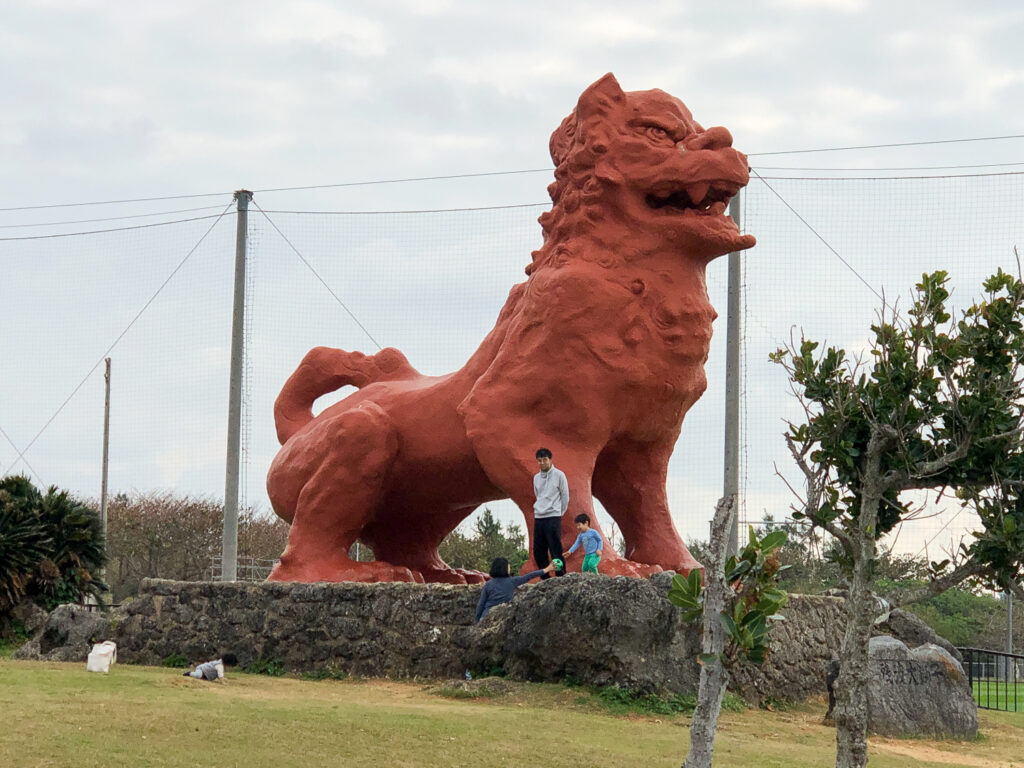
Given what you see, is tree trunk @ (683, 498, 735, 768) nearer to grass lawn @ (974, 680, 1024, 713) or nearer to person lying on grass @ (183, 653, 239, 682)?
person lying on grass @ (183, 653, 239, 682)

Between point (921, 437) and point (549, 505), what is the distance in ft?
8.48

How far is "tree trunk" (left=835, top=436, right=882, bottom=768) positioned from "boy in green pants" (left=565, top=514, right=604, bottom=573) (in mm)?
2199

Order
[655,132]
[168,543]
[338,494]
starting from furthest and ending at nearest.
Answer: [168,543]
[338,494]
[655,132]

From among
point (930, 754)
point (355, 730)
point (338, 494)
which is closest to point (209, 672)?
point (338, 494)

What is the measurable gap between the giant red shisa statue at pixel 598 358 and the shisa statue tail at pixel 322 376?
102cm

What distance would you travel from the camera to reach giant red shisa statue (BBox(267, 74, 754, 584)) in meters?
8.21

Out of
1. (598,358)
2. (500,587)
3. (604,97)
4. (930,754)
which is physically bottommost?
(930,754)

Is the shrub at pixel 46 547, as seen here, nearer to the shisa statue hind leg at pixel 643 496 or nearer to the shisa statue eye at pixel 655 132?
the shisa statue hind leg at pixel 643 496

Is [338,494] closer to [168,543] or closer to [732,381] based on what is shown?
[732,381]

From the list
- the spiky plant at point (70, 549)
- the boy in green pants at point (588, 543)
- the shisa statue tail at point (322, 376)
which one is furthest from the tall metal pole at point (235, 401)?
the boy in green pants at point (588, 543)

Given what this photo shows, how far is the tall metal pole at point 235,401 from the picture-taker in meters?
13.3

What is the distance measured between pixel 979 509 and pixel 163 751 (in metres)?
3.83

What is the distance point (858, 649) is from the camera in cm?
541

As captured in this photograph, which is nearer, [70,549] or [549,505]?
→ [549,505]
